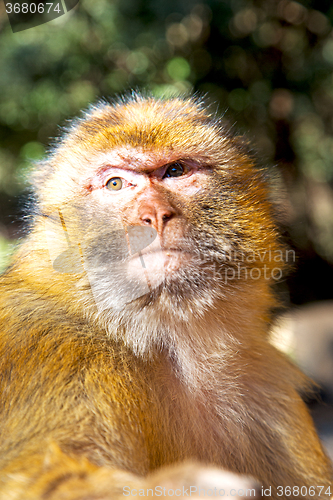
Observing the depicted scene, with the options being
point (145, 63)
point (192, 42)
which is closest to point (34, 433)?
point (145, 63)

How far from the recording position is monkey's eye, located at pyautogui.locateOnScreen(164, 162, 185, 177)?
143 cm

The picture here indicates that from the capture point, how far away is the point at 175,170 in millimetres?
1435

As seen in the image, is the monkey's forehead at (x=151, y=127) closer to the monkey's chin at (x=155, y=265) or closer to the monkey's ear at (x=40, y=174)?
the monkey's ear at (x=40, y=174)

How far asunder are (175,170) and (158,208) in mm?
267

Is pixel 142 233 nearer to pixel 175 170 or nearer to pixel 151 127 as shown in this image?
pixel 175 170

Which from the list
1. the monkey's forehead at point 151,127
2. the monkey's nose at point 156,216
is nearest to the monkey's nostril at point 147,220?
the monkey's nose at point 156,216

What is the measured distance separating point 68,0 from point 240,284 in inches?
45.9

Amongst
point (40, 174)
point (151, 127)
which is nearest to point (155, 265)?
point (151, 127)

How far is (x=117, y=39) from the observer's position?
98.5 inches


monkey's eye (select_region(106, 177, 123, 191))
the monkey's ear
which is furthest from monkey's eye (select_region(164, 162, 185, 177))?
the monkey's ear

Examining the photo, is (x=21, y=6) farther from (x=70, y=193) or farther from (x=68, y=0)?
(x=70, y=193)

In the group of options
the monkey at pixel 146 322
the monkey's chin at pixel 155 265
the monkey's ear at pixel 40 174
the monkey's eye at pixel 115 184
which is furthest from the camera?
the monkey's ear at pixel 40 174

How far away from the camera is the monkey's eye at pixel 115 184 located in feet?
4.48

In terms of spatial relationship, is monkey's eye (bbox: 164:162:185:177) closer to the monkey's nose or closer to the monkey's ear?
the monkey's nose
